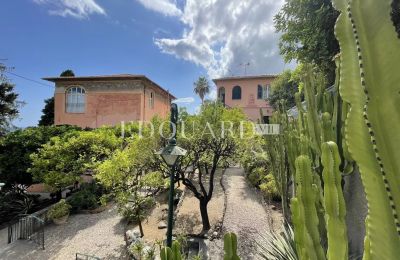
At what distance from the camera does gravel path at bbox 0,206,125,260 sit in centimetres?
878

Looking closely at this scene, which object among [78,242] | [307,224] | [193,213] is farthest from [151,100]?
[307,224]

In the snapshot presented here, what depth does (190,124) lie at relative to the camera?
9430mm

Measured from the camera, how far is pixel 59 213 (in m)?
11.5

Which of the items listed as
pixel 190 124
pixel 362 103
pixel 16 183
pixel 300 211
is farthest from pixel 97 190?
pixel 362 103

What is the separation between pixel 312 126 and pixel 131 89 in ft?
73.3

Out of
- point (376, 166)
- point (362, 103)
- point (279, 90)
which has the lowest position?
point (376, 166)

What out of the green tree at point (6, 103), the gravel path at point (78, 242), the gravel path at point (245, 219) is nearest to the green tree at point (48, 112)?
the green tree at point (6, 103)

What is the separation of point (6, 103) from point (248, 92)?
27451 mm

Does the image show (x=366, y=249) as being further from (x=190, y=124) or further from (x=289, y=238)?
(x=190, y=124)

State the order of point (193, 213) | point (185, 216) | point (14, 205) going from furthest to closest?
1. point (14, 205)
2. point (193, 213)
3. point (185, 216)

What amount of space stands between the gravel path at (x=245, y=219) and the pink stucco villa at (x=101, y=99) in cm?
1380

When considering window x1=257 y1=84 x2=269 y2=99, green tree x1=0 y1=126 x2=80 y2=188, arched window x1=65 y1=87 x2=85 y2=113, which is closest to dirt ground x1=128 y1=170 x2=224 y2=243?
green tree x1=0 y1=126 x2=80 y2=188

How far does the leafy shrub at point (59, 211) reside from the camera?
11.4m

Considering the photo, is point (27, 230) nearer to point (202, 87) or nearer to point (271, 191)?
point (271, 191)
